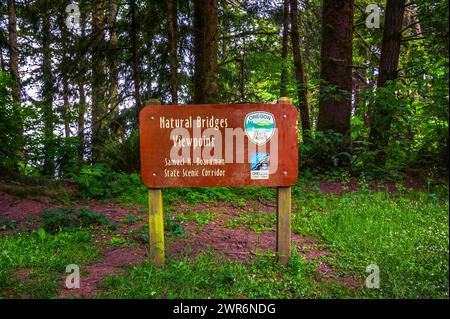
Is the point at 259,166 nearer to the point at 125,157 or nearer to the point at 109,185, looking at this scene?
the point at 109,185

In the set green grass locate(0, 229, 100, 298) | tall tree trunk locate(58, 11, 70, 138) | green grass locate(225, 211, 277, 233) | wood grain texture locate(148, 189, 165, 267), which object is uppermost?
tall tree trunk locate(58, 11, 70, 138)

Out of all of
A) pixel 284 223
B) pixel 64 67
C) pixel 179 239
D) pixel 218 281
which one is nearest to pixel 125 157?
pixel 64 67

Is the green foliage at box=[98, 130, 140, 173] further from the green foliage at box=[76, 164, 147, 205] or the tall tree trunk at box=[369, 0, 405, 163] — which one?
the tall tree trunk at box=[369, 0, 405, 163]

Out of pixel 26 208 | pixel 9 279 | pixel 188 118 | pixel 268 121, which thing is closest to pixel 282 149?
pixel 268 121

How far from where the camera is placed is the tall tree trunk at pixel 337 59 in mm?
10117

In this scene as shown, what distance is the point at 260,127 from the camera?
429cm

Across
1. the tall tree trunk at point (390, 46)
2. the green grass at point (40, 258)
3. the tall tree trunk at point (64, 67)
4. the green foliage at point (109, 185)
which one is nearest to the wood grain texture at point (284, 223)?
the green grass at point (40, 258)

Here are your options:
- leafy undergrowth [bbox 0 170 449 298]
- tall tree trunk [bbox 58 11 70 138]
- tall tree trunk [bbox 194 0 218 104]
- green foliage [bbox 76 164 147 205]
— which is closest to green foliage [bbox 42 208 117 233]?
leafy undergrowth [bbox 0 170 449 298]

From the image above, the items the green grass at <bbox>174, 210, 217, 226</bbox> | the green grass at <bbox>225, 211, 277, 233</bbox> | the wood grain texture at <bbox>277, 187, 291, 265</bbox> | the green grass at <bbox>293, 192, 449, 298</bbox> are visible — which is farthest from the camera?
the green grass at <bbox>174, 210, 217, 226</bbox>

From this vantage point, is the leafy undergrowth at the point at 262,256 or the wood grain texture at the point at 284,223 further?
the wood grain texture at the point at 284,223

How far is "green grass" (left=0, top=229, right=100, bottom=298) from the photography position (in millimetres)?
3672

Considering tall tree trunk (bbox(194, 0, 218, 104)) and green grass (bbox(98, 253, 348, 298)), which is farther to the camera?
tall tree trunk (bbox(194, 0, 218, 104))

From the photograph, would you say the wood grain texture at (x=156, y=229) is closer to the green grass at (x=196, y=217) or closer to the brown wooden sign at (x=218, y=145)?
the brown wooden sign at (x=218, y=145)

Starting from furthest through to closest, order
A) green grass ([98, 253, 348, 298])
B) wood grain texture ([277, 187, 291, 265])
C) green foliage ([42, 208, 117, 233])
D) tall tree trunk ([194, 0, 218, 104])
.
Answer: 1. tall tree trunk ([194, 0, 218, 104])
2. green foliage ([42, 208, 117, 233])
3. wood grain texture ([277, 187, 291, 265])
4. green grass ([98, 253, 348, 298])
